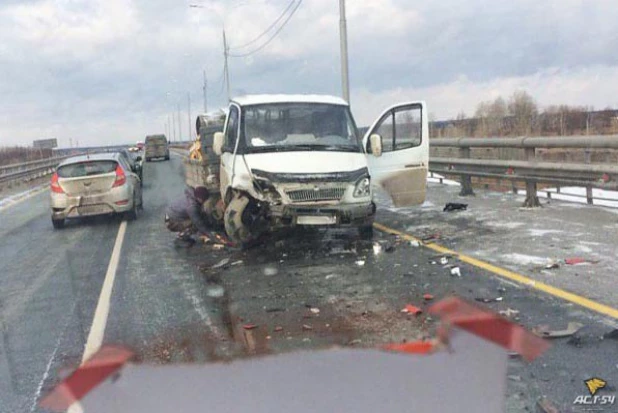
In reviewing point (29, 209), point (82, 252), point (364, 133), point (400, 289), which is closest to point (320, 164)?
point (364, 133)

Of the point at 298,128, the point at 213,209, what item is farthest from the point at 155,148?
the point at 298,128

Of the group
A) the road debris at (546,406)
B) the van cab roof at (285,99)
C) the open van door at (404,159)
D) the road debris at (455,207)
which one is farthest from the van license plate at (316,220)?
the road debris at (546,406)

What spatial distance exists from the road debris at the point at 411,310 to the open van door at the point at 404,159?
4.69m

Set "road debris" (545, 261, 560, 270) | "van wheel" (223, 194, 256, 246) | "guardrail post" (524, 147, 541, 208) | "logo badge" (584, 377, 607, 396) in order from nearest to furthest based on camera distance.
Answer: "logo badge" (584, 377, 607, 396), "road debris" (545, 261, 560, 270), "van wheel" (223, 194, 256, 246), "guardrail post" (524, 147, 541, 208)

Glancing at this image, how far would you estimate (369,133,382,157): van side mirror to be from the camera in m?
10.5

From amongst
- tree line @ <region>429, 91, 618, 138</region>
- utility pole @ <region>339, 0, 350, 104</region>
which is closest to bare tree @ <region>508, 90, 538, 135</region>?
tree line @ <region>429, 91, 618, 138</region>

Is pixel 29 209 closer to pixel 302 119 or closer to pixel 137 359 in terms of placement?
pixel 302 119

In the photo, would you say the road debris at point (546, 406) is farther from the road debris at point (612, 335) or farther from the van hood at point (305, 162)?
the van hood at point (305, 162)

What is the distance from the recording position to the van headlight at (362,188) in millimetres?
9219

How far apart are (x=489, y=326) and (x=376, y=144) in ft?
18.2

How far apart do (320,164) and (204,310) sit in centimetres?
342

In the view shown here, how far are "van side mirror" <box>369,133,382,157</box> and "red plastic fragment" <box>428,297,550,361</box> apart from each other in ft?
14.8

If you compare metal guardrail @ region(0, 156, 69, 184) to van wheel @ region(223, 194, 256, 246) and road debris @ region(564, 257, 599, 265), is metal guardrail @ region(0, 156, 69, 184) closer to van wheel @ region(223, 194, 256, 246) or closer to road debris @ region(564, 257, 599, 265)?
van wheel @ region(223, 194, 256, 246)

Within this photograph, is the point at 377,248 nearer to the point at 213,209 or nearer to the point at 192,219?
the point at 213,209
